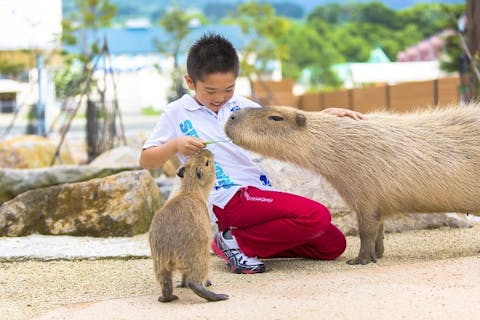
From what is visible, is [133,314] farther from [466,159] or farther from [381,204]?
[466,159]

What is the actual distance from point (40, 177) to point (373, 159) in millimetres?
3359

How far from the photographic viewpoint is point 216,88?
458 cm

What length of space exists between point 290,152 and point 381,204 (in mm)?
597

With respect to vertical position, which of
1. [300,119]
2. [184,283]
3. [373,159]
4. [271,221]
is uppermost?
[300,119]

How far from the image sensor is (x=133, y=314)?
360 centimetres

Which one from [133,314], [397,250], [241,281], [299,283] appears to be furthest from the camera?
[397,250]

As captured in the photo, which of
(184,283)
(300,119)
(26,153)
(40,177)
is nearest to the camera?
(184,283)

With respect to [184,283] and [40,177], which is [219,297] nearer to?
[184,283]

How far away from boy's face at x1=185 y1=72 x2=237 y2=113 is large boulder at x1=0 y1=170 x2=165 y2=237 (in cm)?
184

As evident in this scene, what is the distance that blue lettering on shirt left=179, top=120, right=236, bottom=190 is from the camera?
482 cm

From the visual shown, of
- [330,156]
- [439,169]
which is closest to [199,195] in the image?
[330,156]

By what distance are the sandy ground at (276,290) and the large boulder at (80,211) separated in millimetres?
955

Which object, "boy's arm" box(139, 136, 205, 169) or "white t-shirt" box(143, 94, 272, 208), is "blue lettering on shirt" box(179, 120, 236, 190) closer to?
"white t-shirt" box(143, 94, 272, 208)

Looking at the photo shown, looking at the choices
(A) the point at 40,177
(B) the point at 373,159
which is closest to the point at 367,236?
(B) the point at 373,159
